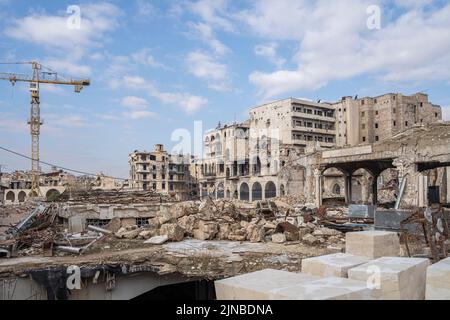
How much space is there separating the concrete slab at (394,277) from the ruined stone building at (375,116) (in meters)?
53.2

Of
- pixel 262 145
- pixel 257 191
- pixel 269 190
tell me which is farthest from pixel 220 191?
pixel 269 190

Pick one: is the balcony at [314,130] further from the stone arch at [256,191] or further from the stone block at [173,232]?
the stone block at [173,232]

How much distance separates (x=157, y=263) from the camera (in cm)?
1052

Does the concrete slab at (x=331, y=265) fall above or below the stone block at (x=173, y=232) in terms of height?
above

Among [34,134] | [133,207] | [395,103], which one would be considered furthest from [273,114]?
[34,134]

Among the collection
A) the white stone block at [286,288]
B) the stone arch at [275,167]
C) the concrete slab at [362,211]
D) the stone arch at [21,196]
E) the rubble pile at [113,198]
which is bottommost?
the stone arch at [21,196]

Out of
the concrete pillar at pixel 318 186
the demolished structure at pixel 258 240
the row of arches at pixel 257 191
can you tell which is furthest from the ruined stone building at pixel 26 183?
the concrete pillar at pixel 318 186

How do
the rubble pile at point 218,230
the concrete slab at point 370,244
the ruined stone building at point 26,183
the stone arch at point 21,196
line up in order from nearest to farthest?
the concrete slab at point 370,244
the rubble pile at point 218,230
the ruined stone building at point 26,183
the stone arch at point 21,196

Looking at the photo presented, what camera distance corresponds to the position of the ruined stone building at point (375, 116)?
55.2m

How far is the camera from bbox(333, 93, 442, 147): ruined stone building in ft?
181

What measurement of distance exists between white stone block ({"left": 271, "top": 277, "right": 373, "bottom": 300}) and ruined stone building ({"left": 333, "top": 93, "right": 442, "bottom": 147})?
2150 inches

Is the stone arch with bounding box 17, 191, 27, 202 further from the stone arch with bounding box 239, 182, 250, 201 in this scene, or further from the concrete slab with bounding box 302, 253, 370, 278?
the concrete slab with bounding box 302, 253, 370, 278

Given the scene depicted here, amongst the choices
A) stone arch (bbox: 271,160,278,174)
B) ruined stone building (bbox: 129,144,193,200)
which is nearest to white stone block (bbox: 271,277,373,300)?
stone arch (bbox: 271,160,278,174)
